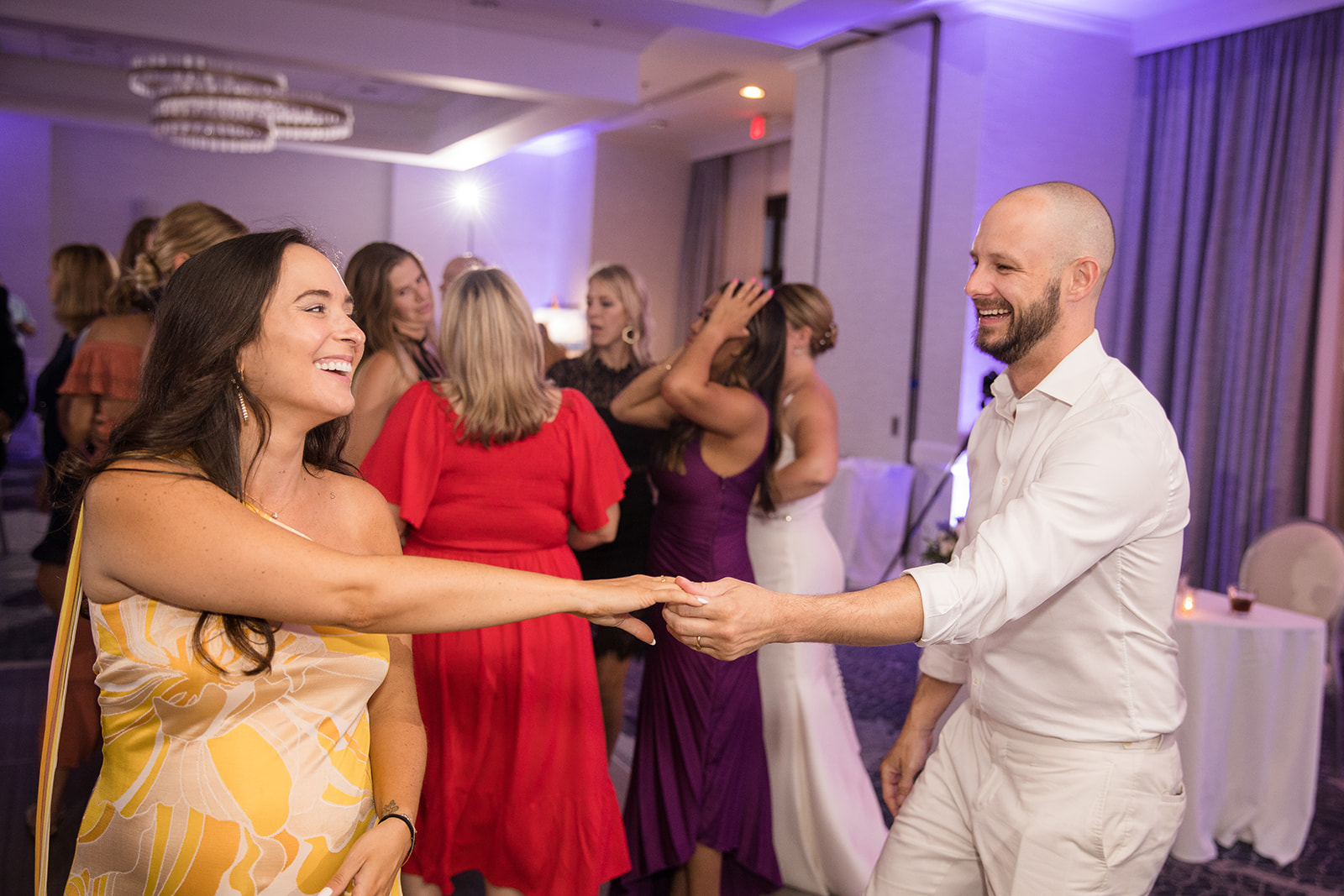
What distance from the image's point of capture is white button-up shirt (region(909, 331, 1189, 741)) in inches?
60.1

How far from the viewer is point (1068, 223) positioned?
1.75 m

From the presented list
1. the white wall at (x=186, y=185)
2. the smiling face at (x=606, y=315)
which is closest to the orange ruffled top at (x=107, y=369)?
the smiling face at (x=606, y=315)

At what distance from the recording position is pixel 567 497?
254 centimetres

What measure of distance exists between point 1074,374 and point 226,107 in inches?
328

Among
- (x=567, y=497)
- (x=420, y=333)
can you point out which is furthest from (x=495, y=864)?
(x=420, y=333)

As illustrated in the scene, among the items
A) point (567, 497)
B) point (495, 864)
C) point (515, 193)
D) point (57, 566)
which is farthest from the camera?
point (515, 193)

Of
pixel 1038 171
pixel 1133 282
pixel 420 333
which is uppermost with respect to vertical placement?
pixel 1038 171

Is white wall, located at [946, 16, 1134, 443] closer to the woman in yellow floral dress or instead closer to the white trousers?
the white trousers

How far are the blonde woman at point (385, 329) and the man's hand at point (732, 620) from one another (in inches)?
65.6

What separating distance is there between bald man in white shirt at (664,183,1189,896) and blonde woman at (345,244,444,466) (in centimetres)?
167

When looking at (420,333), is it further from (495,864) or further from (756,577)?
(495,864)

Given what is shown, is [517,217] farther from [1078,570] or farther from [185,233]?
[1078,570]

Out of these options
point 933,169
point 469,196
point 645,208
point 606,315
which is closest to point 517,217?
point 469,196

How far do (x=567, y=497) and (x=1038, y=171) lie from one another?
183 inches
